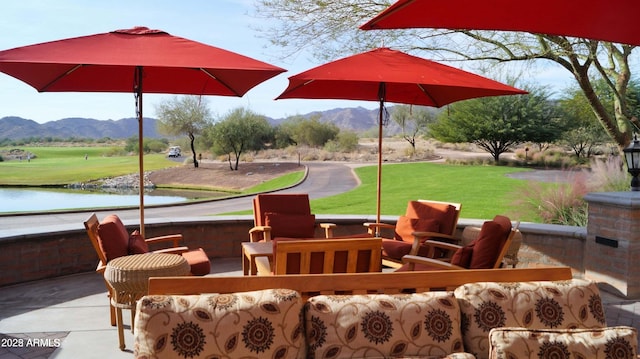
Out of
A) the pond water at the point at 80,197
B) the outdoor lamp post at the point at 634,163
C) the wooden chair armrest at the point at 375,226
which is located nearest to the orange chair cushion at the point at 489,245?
the wooden chair armrest at the point at 375,226

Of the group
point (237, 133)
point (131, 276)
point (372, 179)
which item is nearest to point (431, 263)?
point (131, 276)

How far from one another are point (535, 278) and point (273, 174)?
29741 mm

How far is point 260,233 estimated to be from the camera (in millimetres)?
6027

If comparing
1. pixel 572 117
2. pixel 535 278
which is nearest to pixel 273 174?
pixel 572 117

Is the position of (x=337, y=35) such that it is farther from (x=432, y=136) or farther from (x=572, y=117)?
(x=432, y=136)

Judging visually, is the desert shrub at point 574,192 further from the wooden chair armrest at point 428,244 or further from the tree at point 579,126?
the tree at point 579,126

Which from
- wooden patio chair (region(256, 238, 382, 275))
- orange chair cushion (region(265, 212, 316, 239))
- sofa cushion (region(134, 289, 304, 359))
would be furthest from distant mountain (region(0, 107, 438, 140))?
sofa cushion (region(134, 289, 304, 359))

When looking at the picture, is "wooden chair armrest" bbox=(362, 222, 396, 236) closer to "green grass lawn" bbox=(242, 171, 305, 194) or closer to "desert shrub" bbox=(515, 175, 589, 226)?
"desert shrub" bbox=(515, 175, 589, 226)

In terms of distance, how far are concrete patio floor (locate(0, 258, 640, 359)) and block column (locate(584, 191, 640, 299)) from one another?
175 millimetres

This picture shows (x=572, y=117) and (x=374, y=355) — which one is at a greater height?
(x=572, y=117)

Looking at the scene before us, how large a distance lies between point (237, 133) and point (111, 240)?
29.6 m

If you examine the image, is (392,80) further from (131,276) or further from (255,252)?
(131,276)

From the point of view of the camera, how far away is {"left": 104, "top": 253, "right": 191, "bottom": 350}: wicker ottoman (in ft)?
11.9

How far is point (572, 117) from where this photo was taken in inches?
1126
